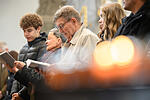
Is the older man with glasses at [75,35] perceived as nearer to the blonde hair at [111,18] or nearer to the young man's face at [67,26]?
the young man's face at [67,26]

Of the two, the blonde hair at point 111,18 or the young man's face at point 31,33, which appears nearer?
the blonde hair at point 111,18

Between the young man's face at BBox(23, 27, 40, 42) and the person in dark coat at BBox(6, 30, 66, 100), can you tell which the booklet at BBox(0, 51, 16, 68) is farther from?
the young man's face at BBox(23, 27, 40, 42)

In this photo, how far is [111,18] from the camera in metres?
2.03

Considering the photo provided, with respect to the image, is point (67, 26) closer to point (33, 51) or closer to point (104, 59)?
point (33, 51)

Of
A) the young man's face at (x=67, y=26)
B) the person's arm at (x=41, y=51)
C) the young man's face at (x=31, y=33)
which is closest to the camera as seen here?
the young man's face at (x=67, y=26)

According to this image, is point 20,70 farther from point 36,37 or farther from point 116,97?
point 116,97

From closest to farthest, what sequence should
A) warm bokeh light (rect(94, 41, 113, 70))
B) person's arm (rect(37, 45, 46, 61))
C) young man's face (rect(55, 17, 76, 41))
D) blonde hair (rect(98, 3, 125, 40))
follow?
warm bokeh light (rect(94, 41, 113, 70)) < blonde hair (rect(98, 3, 125, 40)) < young man's face (rect(55, 17, 76, 41)) < person's arm (rect(37, 45, 46, 61))

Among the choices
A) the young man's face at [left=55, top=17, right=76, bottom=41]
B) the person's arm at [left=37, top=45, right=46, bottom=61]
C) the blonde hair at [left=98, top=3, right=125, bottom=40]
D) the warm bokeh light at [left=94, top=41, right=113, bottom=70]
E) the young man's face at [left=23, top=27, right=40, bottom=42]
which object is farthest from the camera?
the young man's face at [left=23, top=27, right=40, bottom=42]

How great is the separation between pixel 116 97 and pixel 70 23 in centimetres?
198

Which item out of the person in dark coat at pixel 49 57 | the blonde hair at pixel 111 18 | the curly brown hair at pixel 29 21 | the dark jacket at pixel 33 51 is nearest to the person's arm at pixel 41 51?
the dark jacket at pixel 33 51

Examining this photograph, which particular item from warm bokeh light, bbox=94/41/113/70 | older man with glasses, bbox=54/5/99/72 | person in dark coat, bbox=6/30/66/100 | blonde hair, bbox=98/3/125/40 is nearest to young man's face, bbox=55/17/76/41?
older man with glasses, bbox=54/5/99/72

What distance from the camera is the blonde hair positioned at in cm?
203

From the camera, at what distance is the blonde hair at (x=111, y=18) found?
2.03 metres

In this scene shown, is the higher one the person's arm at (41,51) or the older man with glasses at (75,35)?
the older man with glasses at (75,35)
